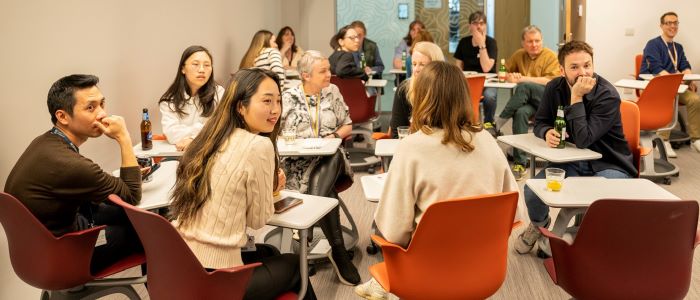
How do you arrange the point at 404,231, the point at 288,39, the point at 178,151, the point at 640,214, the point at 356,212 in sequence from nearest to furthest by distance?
the point at 640,214, the point at 404,231, the point at 178,151, the point at 356,212, the point at 288,39

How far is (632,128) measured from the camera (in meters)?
3.81

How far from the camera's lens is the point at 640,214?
2137 mm

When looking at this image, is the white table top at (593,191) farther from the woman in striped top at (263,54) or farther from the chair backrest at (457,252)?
the woman in striped top at (263,54)

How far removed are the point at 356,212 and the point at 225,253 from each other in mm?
2708

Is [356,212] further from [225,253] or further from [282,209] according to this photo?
[225,253]

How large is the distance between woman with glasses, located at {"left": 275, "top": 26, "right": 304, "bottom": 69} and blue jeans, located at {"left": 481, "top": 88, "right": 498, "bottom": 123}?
2604mm

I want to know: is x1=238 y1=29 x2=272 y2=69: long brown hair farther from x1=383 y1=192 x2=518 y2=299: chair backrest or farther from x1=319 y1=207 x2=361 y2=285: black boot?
x1=383 y1=192 x2=518 y2=299: chair backrest

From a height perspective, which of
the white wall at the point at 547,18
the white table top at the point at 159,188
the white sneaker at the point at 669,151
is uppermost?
the white wall at the point at 547,18

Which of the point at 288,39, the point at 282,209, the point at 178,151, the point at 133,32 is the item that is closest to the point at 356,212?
the point at 178,151

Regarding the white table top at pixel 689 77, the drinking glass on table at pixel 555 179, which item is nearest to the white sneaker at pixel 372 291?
the drinking glass on table at pixel 555 179

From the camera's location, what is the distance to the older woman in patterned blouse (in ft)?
12.0

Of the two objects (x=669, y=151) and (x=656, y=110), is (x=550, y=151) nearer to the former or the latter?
(x=656, y=110)

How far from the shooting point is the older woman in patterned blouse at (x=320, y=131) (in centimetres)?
365

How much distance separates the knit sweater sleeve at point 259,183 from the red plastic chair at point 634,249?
109cm
